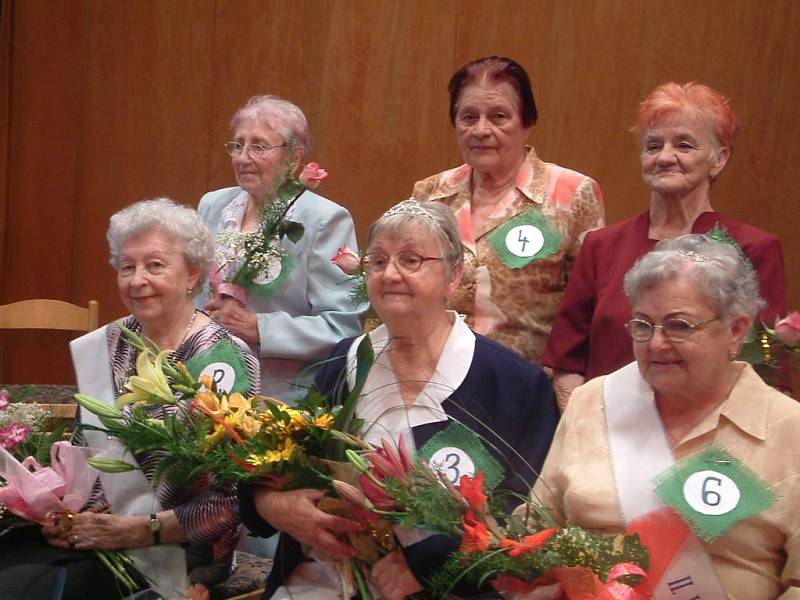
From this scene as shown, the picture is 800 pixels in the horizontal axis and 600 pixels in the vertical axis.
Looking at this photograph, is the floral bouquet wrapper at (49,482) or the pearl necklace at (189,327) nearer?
the floral bouquet wrapper at (49,482)

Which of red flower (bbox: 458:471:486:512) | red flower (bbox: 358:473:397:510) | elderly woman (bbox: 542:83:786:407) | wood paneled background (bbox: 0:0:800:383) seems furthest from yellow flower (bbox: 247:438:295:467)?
wood paneled background (bbox: 0:0:800:383)

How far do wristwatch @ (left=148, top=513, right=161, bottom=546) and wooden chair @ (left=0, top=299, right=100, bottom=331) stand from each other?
5.43 feet

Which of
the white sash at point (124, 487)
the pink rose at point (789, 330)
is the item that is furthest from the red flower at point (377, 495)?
the pink rose at point (789, 330)

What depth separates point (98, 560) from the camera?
2873 mm

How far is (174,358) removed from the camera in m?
3.12

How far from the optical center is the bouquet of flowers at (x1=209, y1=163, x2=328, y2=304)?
3.62 metres

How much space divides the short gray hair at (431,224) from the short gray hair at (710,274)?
20.8 inches

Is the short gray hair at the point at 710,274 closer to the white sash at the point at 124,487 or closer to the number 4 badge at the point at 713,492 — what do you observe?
the number 4 badge at the point at 713,492

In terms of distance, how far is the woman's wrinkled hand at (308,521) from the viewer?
2.42 metres

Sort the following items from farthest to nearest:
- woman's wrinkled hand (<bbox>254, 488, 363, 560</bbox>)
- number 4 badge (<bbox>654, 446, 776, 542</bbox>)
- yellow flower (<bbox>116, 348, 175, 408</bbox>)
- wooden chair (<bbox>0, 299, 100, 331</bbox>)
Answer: wooden chair (<bbox>0, 299, 100, 331</bbox>)
yellow flower (<bbox>116, 348, 175, 408</bbox>)
woman's wrinkled hand (<bbox>254, 488, 363, 560</bbox>)
number 4 badge (<bbox>654, 446, 776, 542</bbox>)

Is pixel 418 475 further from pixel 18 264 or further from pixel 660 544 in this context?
pixel 18 264

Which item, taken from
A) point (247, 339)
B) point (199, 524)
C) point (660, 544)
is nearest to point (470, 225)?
point (247, 339)

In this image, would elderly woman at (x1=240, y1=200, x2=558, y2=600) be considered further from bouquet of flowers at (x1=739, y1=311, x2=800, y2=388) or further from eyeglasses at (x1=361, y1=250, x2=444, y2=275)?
bouquet of flowers at (x1=739, y1=311, x2=800, y2=388)

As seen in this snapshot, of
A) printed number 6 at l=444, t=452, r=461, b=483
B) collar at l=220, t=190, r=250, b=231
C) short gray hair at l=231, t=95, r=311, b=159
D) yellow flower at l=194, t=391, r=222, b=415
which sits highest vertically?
short gray hair at l=231, t=95, r=311, b=159
